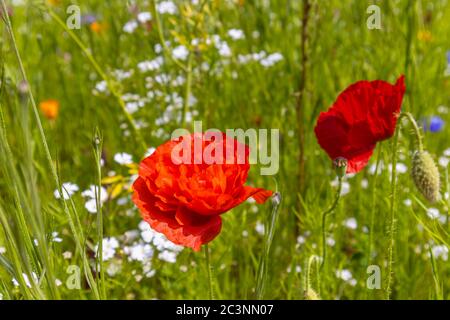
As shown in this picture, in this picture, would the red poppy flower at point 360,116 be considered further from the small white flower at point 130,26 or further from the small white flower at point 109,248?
the small white flower at point 130,26

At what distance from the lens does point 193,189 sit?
794 mm

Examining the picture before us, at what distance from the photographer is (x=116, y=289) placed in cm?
123

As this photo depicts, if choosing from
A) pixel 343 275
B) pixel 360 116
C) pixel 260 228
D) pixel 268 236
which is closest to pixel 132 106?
pixel 260 228

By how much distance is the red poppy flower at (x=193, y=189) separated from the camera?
2.62 feet

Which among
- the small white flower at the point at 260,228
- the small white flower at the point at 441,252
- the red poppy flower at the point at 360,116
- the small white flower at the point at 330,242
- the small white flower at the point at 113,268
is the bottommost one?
the small white flower at the point at 113,268

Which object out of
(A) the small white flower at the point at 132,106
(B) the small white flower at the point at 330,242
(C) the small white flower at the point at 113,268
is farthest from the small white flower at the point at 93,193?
(B) the small white flower at the point at 330,242

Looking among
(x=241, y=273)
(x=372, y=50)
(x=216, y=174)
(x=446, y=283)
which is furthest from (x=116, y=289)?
(x=372, y=50)

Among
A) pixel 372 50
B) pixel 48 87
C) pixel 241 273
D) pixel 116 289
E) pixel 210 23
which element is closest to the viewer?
pixel 116 289

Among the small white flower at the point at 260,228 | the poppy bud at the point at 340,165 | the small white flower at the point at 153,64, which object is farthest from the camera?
the small white flower at the point at 153,64

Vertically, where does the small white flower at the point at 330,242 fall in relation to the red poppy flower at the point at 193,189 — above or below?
below

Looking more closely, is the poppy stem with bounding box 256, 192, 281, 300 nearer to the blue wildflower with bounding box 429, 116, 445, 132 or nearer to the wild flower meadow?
the wild flower meadow

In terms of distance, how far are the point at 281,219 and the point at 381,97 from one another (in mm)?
567

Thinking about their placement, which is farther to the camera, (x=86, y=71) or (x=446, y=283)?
(x=86, y=71)
